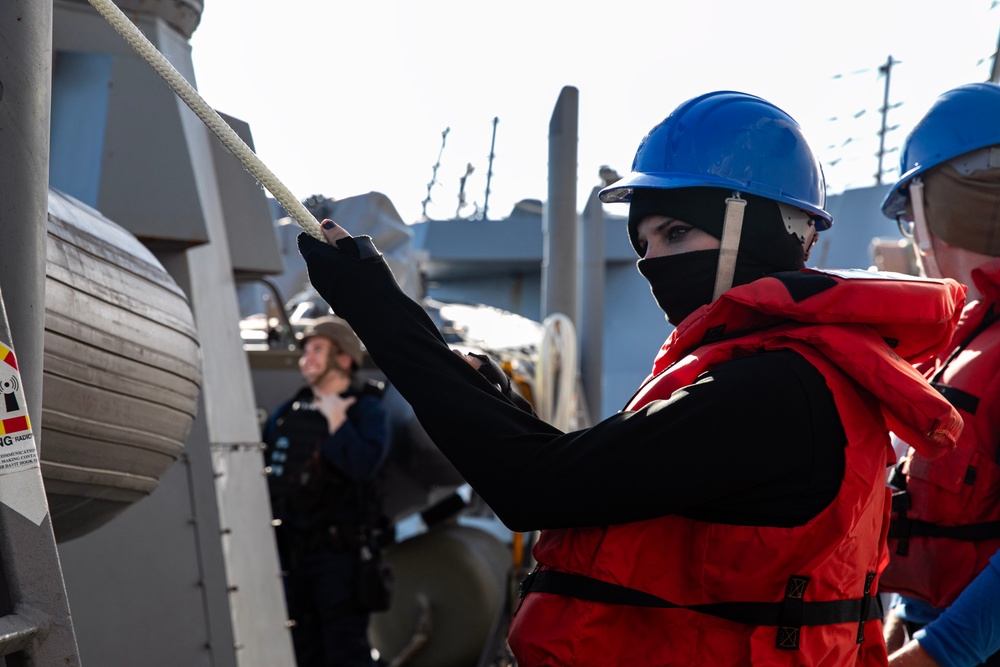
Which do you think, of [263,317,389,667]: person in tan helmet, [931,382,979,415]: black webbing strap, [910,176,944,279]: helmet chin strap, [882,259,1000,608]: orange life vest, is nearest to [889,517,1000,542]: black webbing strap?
[882,259,1000,608]: orange life vest

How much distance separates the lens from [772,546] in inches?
55.7

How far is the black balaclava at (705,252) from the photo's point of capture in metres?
1.68

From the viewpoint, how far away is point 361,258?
1582 millimetres

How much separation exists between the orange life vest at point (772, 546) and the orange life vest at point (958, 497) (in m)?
0.75

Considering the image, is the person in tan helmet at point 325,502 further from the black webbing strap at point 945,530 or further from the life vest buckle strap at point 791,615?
the life vest buckle strap at point 791,615

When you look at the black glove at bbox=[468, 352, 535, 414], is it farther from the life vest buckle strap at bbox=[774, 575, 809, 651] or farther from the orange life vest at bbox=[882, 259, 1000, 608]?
the orange life vest at bbox=[882, 259, 1000, 608]

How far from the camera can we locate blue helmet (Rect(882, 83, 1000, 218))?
8.29 ft

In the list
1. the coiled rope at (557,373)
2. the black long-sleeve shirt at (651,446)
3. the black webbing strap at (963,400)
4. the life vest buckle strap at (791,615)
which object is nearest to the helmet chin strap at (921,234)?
the black webbing strap at (963,400)

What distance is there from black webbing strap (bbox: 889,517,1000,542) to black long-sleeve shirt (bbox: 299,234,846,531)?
38.0 inches

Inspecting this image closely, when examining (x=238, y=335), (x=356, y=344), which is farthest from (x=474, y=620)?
(x=238, y=335)

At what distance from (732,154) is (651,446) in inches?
23.6

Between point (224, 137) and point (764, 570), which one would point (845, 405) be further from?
point (224, 137)

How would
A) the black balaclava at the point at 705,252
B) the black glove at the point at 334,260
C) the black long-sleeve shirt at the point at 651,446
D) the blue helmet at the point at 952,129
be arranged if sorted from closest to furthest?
the black long-sleeve shirt at the point at 651,446, the black glove at the point at 334,260, the black balaclava at the point at 705,252, the blue helmet at the point at 952,129

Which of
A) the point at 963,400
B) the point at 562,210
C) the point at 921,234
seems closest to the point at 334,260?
the point at 963,400
